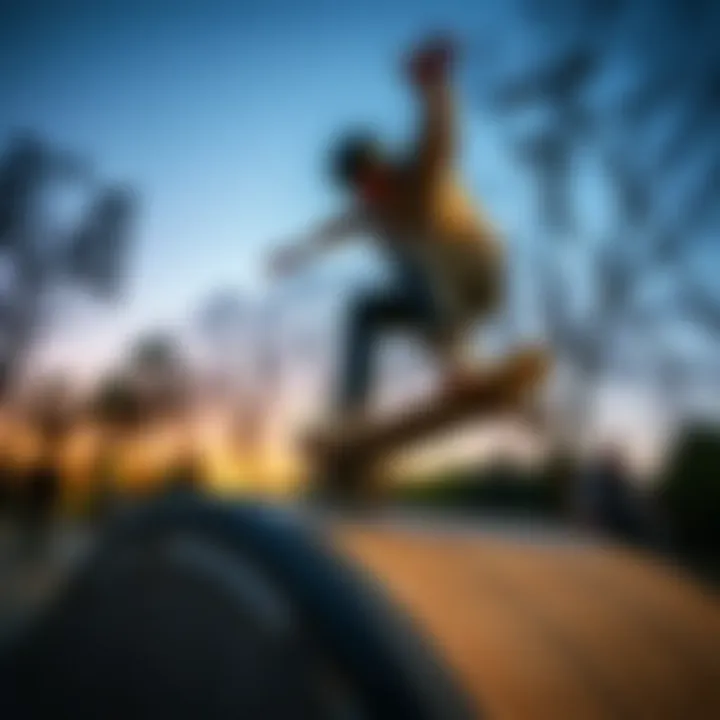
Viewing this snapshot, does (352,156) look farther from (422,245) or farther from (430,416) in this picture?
(430,416)

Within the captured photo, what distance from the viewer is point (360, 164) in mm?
894

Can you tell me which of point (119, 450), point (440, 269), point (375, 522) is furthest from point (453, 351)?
point (119, 450)

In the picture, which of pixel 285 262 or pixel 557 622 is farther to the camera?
pixel 285 262

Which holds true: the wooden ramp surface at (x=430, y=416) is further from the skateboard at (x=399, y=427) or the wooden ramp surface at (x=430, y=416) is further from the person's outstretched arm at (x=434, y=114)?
the person's outstretched arm at (x=434, y=114)

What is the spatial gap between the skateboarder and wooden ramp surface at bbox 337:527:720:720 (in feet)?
0.56

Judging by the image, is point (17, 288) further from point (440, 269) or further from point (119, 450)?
point (440, 269)

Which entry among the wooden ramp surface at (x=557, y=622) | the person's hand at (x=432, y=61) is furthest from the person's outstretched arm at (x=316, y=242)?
the wooden ramp surface at (x=557, y=622)

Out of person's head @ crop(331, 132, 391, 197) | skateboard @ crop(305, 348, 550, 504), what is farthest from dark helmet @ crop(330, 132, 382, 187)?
skateboard @ crop(305, 348, 550, 504)

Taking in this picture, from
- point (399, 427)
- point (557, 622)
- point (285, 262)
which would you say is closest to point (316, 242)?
point (285, 262)

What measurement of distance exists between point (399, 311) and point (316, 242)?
0.35 ft

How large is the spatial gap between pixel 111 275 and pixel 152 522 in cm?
25

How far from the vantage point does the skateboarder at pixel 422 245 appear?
0.86m

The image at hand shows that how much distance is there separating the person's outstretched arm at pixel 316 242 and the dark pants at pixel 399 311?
0.06 metres

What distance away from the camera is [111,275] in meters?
0.87
